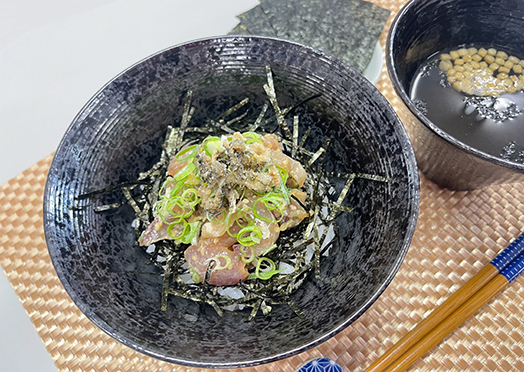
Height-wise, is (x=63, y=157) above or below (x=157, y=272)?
above

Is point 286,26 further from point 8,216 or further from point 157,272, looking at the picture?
point 8,216

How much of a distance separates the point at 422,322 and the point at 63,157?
4.85 feet

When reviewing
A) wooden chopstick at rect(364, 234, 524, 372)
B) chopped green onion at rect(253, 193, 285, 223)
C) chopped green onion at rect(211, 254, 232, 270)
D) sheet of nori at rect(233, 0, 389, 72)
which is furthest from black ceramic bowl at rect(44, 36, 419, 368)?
sheet of nori at rect(233, 0, 389, 72)

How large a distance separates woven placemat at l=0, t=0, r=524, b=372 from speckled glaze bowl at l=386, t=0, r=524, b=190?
19cm

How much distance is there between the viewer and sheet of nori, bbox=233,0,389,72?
223 cm

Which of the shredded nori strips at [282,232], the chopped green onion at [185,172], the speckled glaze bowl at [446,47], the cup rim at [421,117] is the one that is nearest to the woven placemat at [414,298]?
the speckled glaze bowl at [446,47]

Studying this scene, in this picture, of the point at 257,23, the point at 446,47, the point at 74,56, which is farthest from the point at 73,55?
the point at 446,47

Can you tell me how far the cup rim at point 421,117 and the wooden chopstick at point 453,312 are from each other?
47 cm

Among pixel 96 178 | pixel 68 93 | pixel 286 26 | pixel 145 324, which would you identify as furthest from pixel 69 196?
pixel 286 26

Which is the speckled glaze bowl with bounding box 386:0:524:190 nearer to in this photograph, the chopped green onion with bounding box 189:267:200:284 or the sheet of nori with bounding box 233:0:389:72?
the sheet of nori with bounding box 233:0:389:72

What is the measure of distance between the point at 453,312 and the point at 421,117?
764 millimetres

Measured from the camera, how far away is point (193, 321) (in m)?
1.37

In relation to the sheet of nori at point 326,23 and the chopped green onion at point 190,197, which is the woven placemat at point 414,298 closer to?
the chopped green onion at point 190,197

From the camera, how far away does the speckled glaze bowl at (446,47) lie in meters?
1.41
